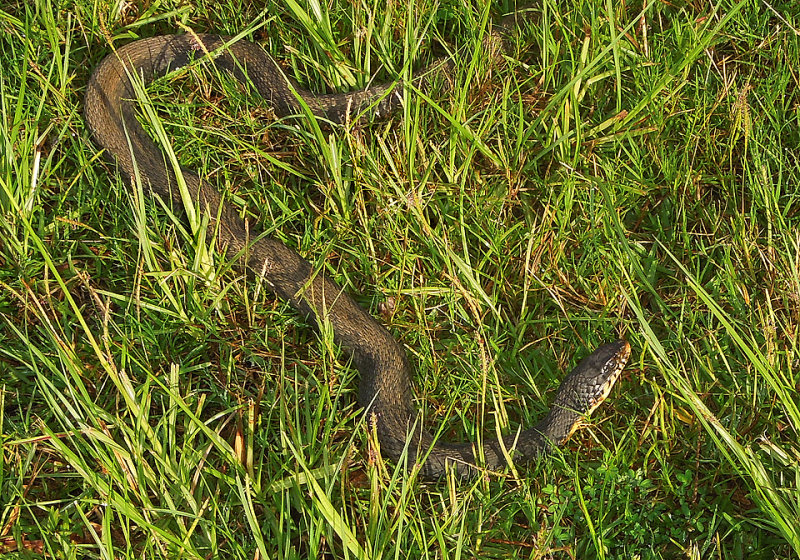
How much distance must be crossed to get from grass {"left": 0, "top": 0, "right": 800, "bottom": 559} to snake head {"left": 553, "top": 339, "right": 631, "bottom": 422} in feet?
0.24

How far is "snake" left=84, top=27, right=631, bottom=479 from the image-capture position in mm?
3127

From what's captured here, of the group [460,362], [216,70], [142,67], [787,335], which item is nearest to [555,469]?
Result: [460,362]

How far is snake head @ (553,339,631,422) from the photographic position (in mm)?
3182

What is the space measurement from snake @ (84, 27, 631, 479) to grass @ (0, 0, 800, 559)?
0.26 feet

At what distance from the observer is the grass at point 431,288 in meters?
2.83

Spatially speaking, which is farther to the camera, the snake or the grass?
the snake

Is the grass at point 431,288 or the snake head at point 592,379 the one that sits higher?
the grass at point 431,288

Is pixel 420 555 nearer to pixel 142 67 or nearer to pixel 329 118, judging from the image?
pixel 329 118

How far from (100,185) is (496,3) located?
2082mm

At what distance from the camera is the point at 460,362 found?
11.0 feet

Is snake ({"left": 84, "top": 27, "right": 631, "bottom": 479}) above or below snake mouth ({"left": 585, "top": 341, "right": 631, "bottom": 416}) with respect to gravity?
above

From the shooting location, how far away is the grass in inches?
111

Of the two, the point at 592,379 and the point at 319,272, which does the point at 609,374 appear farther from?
the point at 319,272

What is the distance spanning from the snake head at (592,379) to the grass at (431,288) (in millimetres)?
72
